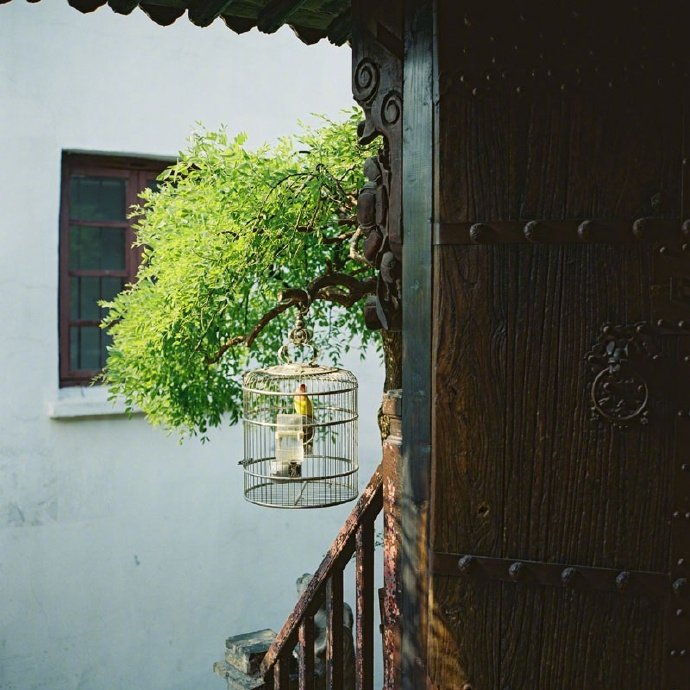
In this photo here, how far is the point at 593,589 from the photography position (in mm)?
1907

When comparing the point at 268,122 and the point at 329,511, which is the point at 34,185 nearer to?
the point at 268,122

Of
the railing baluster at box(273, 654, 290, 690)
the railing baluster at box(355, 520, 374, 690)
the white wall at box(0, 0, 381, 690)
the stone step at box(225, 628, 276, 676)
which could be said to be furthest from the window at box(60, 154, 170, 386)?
the railing baluster at box(355, 520, 374, 690)

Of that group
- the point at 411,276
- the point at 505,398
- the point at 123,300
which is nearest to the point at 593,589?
the point at 505,398

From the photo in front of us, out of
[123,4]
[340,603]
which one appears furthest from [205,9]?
[340,603]

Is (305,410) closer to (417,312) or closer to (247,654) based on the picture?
(247,654)

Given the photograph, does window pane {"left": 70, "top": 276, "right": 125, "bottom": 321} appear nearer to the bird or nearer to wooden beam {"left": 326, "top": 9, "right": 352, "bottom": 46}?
the bird

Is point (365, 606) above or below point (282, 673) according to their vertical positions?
above

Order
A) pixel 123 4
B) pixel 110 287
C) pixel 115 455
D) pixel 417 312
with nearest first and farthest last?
pixel 417 312 → pixel 123 4 → pixel 115 455 → pixel 110 287

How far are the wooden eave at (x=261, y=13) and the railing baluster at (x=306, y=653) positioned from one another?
154cm

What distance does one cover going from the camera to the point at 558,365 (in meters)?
1.92

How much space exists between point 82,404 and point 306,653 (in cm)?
304

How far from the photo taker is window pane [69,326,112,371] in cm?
566

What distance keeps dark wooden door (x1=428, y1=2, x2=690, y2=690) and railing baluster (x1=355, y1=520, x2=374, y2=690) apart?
1.64 ft

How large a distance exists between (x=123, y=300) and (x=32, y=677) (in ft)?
7.83
